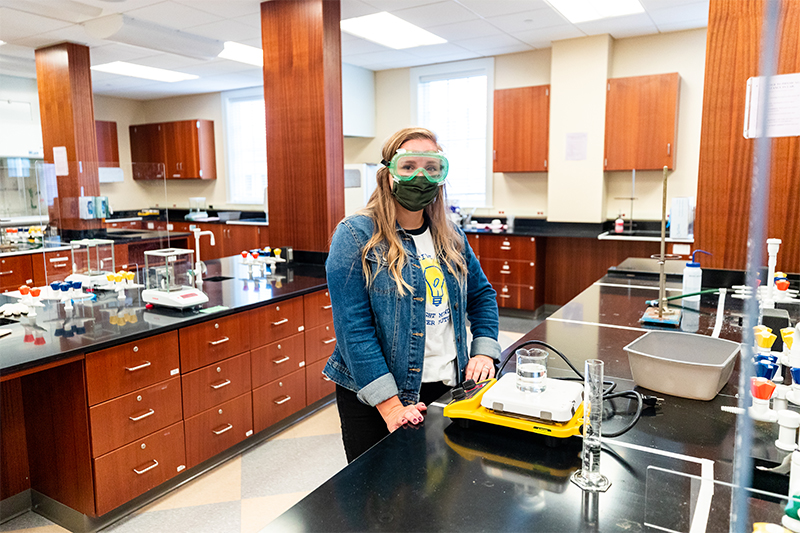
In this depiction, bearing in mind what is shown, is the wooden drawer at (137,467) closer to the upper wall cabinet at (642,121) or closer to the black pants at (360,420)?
the black pants at (360,420)

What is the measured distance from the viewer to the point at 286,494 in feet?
8.49

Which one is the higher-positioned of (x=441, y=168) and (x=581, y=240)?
(x=441, y=168)

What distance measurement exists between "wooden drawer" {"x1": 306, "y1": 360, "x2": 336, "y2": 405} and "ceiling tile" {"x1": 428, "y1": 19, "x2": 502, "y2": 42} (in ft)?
11.2

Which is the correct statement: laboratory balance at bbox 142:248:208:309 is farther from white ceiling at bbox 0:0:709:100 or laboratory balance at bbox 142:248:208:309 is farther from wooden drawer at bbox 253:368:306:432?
white ceiling at bbox 0:0:709:100

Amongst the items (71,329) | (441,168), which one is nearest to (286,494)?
(71,329)

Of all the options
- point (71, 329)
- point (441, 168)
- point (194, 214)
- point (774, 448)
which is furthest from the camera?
point (194, 214)

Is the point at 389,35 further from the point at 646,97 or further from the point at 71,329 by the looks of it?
the point at 71,329

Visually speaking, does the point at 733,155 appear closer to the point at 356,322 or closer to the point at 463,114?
the point at 356,322

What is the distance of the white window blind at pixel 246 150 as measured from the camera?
8.11 m

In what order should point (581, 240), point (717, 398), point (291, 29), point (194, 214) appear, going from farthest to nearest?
point (194, 214) < point (581, 240) < point (291, 29) < point (717, 398)

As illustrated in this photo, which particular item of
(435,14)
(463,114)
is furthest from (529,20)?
(463,114)

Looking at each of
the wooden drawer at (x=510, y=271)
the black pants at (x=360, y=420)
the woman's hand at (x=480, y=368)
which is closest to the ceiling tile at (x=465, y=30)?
the wooden drawer at (x=510, y=271)

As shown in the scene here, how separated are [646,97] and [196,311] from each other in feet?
15.3

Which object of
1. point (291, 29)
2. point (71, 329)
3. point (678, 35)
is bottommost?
point (71, 329)
